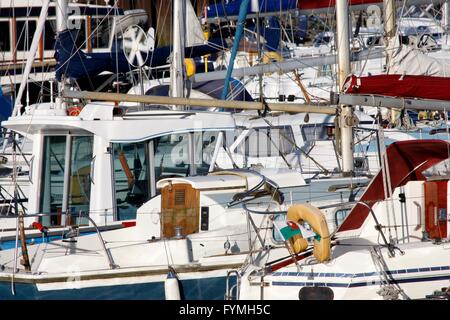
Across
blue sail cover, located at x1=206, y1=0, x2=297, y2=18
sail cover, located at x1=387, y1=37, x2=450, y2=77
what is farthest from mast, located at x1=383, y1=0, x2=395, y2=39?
blue sail cover, located at x1=206, y1=0, x2=297, y2=18

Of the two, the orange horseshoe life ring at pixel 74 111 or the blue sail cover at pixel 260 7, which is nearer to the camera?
the orange horseshoe life ring at pixel 74 111

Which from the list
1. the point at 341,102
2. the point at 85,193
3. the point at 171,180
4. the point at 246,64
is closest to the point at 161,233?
the point at 171,180

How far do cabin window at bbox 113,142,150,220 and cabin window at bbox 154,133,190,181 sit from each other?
196 millimetres

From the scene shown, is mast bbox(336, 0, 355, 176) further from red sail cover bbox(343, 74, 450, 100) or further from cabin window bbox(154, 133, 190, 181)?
cabin window bbox(154, 133, 190, 181)

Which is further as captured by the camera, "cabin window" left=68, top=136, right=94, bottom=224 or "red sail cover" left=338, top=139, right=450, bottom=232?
"cabin window" left=68, top=136, right=94, bottom=224

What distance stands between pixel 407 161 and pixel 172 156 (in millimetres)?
3947

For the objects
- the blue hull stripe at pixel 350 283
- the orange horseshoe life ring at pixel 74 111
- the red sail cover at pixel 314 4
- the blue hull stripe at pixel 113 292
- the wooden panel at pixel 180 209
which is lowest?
the blue hull stripe at pixel 113 292

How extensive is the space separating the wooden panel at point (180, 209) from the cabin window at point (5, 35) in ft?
78.3

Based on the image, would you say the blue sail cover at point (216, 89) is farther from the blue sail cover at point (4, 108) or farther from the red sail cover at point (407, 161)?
the red sail cover at point (407, 161)

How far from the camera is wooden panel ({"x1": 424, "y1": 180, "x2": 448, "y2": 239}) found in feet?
44.2

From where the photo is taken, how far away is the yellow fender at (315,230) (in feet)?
40.5

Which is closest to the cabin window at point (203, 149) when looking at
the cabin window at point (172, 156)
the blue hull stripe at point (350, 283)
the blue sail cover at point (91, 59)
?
the cabin window at point (172, 156)

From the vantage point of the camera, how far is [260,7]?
23.9m

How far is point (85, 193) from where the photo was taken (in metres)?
16.2
